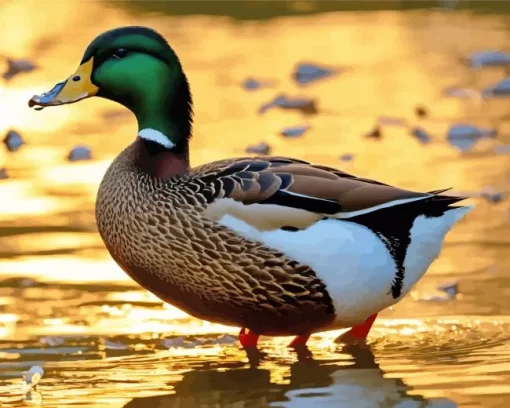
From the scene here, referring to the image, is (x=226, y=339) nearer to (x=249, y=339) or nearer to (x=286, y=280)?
(x=249, y=339)

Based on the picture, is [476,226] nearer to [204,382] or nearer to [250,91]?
[204,382]

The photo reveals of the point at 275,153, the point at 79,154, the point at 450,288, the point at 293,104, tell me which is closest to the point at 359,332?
the point at 450,288

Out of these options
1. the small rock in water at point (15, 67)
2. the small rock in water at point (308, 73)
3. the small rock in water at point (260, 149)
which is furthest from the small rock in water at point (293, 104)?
the small rock in water at point (15, 67)

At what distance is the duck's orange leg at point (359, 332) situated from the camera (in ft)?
18.3

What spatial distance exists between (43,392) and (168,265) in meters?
0.76

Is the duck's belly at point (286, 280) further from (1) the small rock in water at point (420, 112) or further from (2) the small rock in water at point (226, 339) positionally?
(1) the small rock in water at point (420, 112)

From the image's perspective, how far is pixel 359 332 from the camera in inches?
220

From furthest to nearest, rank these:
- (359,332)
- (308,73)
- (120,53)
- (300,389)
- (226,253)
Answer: (308,73)
(120,53)
(359,332)
(226,253)
(300,389)

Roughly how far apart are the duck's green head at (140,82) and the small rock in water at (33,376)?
1.17m

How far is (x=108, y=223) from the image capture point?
5.61 m

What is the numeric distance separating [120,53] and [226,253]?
1.00 meters

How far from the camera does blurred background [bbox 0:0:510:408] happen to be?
5000 millimetres

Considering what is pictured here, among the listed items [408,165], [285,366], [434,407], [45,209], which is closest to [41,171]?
[45,209]

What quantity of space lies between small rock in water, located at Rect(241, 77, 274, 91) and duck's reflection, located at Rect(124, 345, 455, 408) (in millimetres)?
5540
